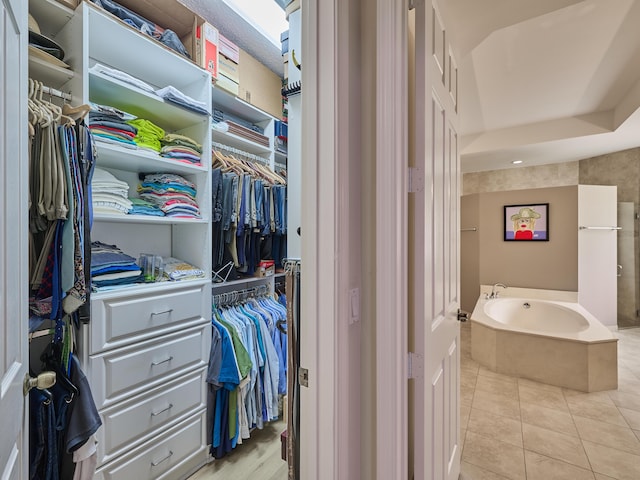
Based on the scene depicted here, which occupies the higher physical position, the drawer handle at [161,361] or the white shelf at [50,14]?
the white shelf at [50,14]

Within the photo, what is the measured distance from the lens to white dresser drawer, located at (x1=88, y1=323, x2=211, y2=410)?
4.40 ft

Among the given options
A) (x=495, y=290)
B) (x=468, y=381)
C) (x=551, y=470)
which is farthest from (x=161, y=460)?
(x=495, y=290)

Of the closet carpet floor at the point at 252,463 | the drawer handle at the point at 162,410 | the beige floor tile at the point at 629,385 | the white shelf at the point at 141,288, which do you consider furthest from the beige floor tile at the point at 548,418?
the white shelf at the point at 141,288

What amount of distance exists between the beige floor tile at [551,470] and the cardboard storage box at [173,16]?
3.08 metres

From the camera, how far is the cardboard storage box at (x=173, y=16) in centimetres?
165

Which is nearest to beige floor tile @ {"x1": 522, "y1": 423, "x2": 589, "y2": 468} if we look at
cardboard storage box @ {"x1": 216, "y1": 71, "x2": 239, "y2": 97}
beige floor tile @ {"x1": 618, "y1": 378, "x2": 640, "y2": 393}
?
beige floor tile @ {"x1": 618, "y1": 378, "x2": 640, "y2": 393}

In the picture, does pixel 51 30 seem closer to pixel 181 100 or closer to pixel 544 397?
pixel 181 100

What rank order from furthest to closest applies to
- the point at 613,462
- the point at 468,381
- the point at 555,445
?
the point at 468,381 → the point at 555,445 → the point at 613,462

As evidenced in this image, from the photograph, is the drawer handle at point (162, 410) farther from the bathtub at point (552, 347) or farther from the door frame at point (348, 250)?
the bathtub at point (552, 347)

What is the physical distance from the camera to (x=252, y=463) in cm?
182

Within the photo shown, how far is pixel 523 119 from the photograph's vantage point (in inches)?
132

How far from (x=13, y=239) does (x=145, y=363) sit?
107 cm

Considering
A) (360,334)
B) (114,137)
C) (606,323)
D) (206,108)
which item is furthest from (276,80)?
(606,323)

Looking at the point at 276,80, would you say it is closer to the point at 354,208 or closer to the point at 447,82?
the point at 447,82
